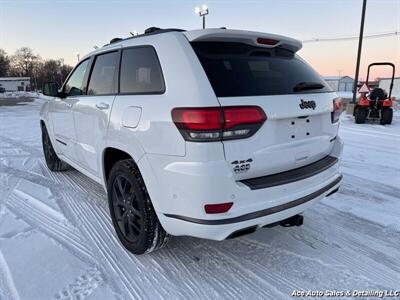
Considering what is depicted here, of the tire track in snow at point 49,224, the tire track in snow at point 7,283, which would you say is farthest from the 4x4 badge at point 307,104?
the tire track in snow at point 7,283

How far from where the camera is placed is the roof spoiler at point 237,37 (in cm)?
230

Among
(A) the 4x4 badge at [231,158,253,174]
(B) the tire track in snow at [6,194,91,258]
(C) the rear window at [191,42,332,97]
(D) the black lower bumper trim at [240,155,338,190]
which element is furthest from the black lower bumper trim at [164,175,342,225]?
(B) the tire track in snow at [6,194,91,258]

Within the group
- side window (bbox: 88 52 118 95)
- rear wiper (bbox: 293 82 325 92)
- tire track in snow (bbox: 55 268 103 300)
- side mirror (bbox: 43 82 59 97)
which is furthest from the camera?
side mirror (bbox: 43 82 59 97)

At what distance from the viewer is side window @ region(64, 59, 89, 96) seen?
3869 mm

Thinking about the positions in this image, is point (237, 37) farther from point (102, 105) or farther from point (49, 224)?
point (49, 224)

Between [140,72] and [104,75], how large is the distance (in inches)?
32.1

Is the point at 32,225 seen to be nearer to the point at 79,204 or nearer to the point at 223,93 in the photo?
the point at 79,204

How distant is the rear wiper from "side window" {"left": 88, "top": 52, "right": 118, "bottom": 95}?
66.3 inches

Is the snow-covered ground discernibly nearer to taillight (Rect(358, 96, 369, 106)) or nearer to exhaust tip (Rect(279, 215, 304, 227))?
exhaust tip (Rect(279, 215, 304, 227))

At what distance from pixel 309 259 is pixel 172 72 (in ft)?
6.38

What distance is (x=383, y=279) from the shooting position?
2.43 meters

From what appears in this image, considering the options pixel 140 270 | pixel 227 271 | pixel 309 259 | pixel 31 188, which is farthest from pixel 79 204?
pixel 309 259

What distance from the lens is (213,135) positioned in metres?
2.03

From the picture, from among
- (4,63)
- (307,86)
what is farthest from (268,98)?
(4,63)
